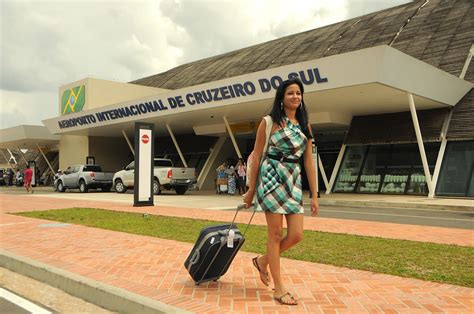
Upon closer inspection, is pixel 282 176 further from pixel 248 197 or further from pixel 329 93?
pixel 329 93

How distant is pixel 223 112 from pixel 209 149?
7.83 m

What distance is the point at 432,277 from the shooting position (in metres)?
4.88

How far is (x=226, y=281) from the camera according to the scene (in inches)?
189

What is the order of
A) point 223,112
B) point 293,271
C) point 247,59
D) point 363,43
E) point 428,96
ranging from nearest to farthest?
point 293,271 < point 428,96 < point 223,112 < point 363,43 < point 247,59

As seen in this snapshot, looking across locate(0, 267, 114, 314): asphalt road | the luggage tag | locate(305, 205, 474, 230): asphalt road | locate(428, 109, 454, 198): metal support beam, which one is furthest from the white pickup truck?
the luggage tag

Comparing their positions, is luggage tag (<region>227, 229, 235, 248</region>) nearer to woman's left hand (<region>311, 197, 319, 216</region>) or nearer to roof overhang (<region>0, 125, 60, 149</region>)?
woman's left hand (<region>311, 197, 319, 216</region>)

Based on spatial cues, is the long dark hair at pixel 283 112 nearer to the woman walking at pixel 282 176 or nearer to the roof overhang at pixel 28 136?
the woman walking at pixel 282 176

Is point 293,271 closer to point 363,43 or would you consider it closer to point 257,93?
point 257,93

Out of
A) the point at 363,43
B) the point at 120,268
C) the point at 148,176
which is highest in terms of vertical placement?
the point at 363,43

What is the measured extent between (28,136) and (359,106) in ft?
95.5

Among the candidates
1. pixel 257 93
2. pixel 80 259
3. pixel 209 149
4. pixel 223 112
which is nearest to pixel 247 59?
pixel 209 149

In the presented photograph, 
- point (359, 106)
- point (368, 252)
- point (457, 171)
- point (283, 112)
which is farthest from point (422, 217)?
point (283, 112)

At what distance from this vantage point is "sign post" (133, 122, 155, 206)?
1509 cm

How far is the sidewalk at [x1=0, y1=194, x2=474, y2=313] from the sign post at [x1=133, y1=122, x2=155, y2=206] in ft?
23.6
